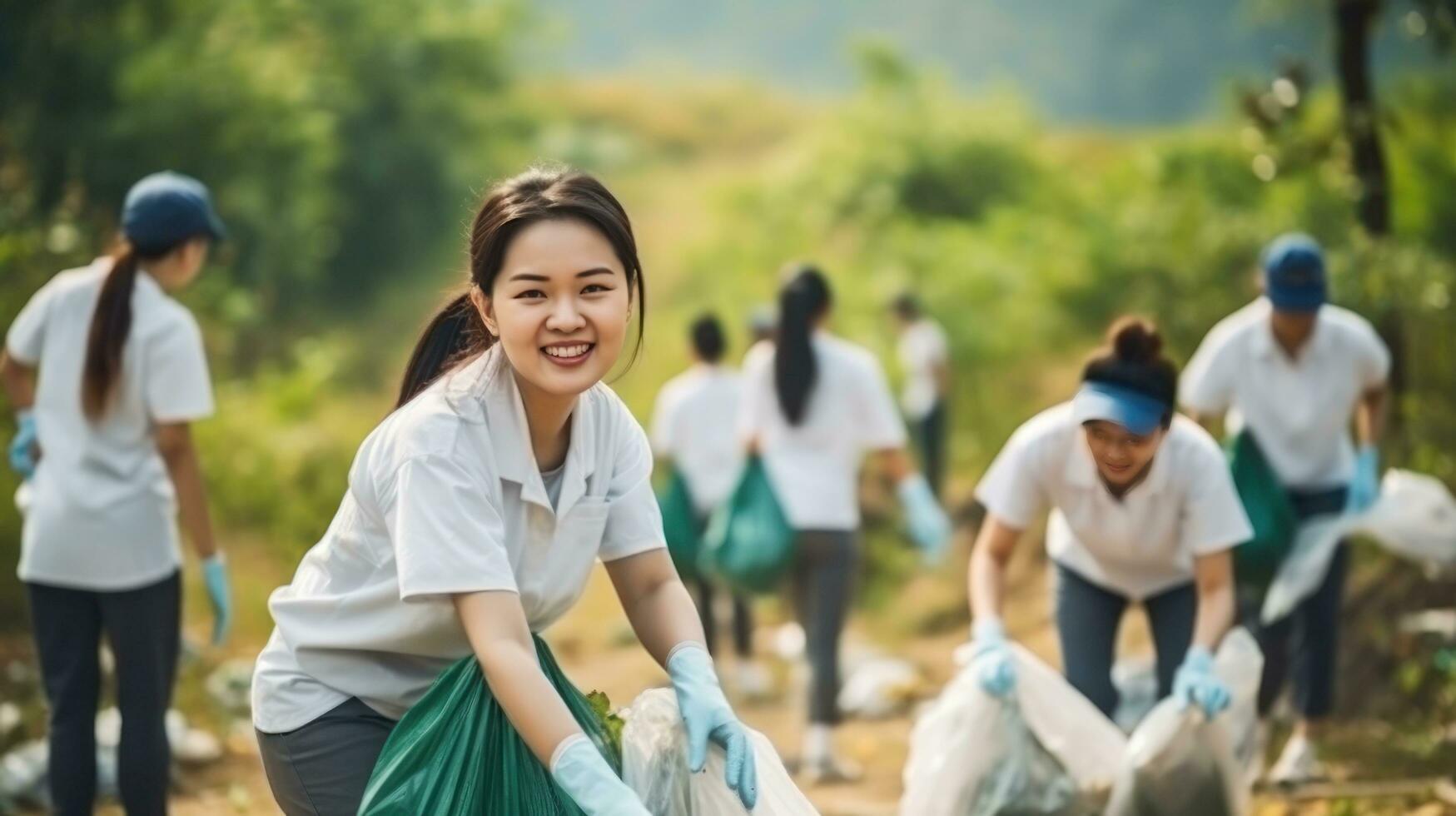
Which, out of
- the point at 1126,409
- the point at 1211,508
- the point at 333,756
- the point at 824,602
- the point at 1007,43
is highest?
the point at 1007,43

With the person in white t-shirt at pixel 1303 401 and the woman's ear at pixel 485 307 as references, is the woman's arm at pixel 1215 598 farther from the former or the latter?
the woman's ear at pixel 485 307

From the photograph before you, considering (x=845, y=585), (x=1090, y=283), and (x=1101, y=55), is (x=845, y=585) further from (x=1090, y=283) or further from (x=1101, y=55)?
(x=1101, y=55)

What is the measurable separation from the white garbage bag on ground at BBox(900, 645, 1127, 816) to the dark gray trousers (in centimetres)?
174

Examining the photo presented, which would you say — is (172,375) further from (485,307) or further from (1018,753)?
(1018,753)

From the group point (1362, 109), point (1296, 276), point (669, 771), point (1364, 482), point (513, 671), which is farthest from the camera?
point (1362, 109)

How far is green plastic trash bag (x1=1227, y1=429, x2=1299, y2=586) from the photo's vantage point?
196 inches

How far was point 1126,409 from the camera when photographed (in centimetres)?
355

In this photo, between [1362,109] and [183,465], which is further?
[1362,109]

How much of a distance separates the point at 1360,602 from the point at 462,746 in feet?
16.0

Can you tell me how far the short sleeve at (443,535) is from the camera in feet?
7.18

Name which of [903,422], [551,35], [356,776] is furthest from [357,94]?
[356,776]

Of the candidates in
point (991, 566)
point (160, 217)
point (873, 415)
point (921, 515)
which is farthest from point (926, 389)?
point (160, 217)

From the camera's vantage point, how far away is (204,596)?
7957 millimetres

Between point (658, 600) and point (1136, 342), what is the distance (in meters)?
1.53
